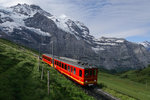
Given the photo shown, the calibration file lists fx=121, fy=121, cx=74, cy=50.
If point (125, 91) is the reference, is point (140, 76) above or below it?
below

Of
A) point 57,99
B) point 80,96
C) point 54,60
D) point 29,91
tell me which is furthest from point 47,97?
point 54,60

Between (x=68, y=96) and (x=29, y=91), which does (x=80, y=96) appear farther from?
(x=29, y=91)

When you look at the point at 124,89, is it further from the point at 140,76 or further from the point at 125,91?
the point at 140,76

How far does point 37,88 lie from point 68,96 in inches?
182

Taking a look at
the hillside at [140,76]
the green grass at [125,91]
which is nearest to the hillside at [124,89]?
the green grass at [125,91]

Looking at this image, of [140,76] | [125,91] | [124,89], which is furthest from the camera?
[140,76]

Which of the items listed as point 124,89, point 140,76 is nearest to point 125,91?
point 124,89

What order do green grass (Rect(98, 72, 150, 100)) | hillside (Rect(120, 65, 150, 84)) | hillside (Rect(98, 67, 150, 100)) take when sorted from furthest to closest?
hillside (Rect(120, 65, 150, 84))
hillside (Rect(98, 67, 150, 100))
green grass (Rect(98, 72, 150, 100))

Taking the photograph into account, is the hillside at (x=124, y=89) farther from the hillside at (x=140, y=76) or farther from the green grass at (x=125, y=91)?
the hillside at (x=140, y=76)

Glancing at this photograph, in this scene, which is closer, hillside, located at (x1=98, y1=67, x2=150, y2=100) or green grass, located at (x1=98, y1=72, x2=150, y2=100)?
green grass, located at (x1=98, y1=72, x2=150, y2=100)

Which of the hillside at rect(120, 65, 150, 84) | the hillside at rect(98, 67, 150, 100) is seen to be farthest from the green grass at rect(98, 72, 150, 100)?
the hillside at rect(120, 65, 150, 84)

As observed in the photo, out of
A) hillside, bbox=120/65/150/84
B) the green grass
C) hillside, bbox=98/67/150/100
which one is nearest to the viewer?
the green grass

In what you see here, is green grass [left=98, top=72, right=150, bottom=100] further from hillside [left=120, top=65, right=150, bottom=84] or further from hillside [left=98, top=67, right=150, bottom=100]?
hillside [left=120, top=65, right=150, bottom=84]

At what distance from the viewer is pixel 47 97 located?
15.2 metres
